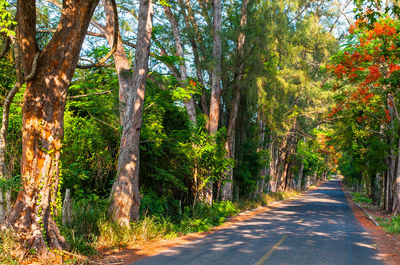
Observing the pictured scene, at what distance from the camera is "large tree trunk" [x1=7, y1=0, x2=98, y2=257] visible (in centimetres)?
660

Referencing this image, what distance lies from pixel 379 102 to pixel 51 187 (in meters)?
21.6

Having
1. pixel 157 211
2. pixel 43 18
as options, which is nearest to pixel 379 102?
pixel 157 211

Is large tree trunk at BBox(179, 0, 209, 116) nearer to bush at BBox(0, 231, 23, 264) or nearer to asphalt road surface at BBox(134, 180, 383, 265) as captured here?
asphalt road surface at BBox(134, 180, 383, 265)

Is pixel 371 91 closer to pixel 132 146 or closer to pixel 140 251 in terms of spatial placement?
pixel 132 146

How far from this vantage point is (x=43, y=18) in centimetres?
1326

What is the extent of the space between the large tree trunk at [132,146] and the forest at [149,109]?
37 millimetres

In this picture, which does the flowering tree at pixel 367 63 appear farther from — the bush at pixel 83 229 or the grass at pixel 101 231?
the bush at pixel 83 229

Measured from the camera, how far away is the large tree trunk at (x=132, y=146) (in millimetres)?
10577

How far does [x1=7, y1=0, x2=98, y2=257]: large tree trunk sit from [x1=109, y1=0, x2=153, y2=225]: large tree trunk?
145 inches

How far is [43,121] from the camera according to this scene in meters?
6.71

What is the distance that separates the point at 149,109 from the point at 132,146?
361cm

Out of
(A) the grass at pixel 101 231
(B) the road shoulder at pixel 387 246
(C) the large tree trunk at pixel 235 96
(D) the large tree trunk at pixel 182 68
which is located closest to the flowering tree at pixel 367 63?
(C) the large tree trunk at pixel 235 96

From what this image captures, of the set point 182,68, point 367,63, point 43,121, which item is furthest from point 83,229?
point 367,63

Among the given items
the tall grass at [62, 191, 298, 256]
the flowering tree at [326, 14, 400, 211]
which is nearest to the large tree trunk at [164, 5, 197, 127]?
the tall grass at [62, 191, 298, 256]
